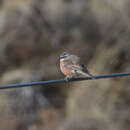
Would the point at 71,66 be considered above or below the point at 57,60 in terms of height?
below

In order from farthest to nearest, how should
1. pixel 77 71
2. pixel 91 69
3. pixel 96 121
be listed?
pixel 91 69, pixel 96 121, pixel 77 71

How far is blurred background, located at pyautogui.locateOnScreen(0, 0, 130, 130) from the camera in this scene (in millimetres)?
11922

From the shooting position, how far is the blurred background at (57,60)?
39.1ft

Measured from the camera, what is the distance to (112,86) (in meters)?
12.2

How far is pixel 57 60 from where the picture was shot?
13117 millimetres

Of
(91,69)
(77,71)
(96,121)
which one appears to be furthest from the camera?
(91,69)

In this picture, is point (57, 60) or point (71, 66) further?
point (57, 60)

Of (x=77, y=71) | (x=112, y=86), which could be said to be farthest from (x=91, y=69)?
(x=77, y=71)

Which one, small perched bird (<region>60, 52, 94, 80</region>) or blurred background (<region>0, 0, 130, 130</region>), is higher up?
blurred background (<region>0, 0, 130, 130</region>)

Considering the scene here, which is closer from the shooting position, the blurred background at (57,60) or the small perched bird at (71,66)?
the small perched bird at (71,66)

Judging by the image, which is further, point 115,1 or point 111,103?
point 115,1

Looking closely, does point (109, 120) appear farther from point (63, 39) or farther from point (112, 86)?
point (63, 39)

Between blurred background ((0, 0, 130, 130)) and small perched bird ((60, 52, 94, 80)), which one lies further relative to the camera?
blurred background ((0, 0, 130, 130))

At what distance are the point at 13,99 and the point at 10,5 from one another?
8.79ft
